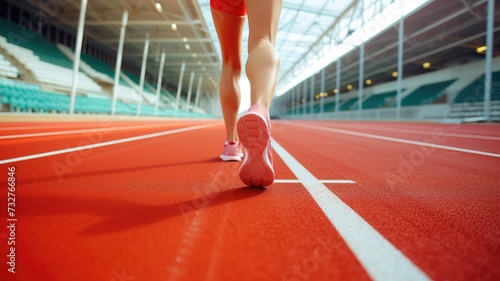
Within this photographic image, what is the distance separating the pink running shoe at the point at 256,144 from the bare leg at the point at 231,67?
2.51ft

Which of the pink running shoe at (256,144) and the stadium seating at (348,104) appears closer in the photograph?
the pink running shoe at (256,144)

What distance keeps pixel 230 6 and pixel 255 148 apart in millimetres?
1035

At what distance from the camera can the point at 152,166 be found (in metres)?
1.67

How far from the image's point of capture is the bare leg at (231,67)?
1.75 m

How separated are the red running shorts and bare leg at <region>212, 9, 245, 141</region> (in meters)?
0.04

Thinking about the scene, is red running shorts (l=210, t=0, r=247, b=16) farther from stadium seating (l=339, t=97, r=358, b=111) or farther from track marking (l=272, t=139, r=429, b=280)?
stadium seating (l=339, t=97, r=358, b=111)

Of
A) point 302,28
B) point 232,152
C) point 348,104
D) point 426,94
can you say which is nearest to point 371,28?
point 302,28

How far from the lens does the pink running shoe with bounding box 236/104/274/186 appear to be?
1.03m

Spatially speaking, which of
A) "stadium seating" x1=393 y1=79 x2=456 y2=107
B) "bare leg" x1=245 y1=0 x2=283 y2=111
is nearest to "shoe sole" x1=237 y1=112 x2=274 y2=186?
"bare leg" x1=245 y1=0 x2=283 y2=111

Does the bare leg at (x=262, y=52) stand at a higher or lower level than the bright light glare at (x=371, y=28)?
lower

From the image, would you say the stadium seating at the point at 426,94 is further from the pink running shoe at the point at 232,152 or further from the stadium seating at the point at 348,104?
the pink running shoe at the point at 232,152

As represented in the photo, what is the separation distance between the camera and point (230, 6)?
1.67 meters

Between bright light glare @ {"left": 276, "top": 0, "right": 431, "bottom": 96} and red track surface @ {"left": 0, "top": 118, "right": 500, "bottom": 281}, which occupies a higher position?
bright light glare @ {"left": 276, "top": 0, "right": 431, "bottom": 96}

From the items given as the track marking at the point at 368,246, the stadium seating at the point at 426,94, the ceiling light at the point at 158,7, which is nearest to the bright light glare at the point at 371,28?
the stadium seating at the point at 426,94
